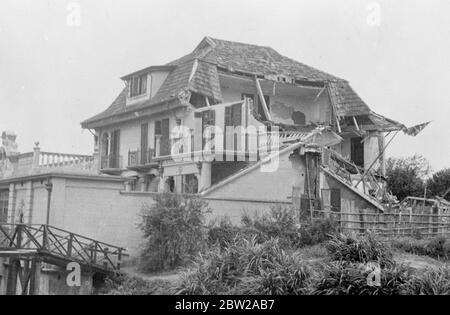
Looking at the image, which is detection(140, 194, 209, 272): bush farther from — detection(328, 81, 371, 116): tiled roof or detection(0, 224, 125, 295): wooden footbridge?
detection(328, 81, 371, 116): tiled roof

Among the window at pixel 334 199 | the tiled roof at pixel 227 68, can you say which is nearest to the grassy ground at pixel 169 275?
the window at pixel 334 199

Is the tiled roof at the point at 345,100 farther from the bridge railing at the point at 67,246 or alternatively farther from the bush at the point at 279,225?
the bridge railing at the point at 67,246

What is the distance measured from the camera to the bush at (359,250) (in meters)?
17.3

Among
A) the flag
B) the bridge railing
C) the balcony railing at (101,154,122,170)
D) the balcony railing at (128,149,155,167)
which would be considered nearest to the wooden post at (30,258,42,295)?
the bridge railing

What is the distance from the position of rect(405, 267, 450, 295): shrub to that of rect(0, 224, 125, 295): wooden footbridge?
8742 millimetres

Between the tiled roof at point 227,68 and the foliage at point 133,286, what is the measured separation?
12887mm

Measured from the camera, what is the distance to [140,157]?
3281 cm

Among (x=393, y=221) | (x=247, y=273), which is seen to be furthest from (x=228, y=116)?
(x=247, y=273)

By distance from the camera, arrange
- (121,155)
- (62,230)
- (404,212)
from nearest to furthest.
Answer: (62,230) < (404,212) < (121,155)

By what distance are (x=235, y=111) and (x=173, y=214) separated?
9.35 meters

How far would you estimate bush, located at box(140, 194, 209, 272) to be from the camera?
20047mm

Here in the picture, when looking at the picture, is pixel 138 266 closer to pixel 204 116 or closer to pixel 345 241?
pixel 345 241

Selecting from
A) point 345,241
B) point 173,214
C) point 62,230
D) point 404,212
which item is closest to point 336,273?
point 345,241

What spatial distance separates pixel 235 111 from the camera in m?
28.7
